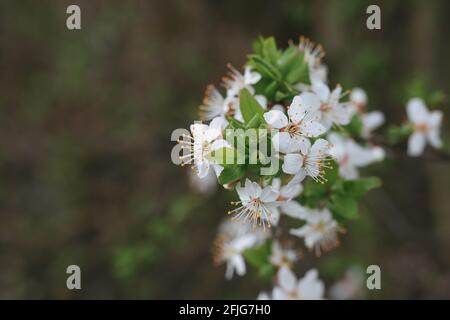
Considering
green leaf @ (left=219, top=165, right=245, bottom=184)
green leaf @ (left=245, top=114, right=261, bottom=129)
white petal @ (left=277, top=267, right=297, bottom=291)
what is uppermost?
green leaf @ (left=245, top=114, right=261, bottom=129)

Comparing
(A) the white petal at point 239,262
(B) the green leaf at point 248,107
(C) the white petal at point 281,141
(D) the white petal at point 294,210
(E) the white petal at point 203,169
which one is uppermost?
(B) the green leaf at point 248,107

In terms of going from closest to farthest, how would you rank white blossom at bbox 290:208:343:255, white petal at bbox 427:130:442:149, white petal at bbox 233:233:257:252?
white blossom at bbox 290:208:343:255, white petal at bbox 233:233:257:252, white petal at bbox 427:130:442:149

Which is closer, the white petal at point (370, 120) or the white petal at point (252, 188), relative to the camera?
the white petal at point (252, 188)

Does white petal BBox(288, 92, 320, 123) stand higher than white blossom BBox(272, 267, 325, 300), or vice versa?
white petal BBox(288, 92, 320, 123)

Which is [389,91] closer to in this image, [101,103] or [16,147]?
[101,103]

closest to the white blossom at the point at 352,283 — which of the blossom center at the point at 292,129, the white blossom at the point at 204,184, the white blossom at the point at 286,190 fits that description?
the white blossom at the point at 204,184

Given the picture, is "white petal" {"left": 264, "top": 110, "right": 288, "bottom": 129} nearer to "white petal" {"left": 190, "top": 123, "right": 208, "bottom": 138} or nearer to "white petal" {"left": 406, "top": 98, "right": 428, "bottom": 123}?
"white petal" {"left": 190, "top": 123, "right": 208, "bottom": 138}

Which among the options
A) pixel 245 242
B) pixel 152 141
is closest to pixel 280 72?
pixel 245 242

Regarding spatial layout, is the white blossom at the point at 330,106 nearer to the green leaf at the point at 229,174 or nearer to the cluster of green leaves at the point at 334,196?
the cluster of green leaves at the point at 334,196

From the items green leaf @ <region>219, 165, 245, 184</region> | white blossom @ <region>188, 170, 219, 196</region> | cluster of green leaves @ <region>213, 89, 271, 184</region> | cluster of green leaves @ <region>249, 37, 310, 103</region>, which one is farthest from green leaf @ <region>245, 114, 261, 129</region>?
white blossom @ <region>188, 170, 219, 196</region>
